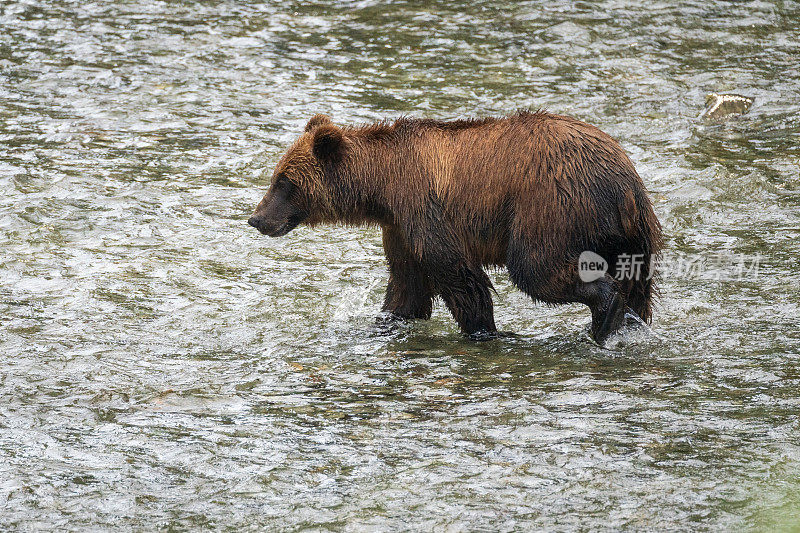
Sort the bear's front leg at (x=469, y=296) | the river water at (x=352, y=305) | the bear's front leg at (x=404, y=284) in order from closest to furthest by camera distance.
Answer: the river water at (x=352, y=305) < the bear's front leg at (x=469, y=296) < the bear's front leg at (x=404, y=284)

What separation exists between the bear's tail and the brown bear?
0.01 m

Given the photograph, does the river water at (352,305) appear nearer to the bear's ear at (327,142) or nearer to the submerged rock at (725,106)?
the submerged rock at (725,106)

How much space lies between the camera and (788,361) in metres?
6.91

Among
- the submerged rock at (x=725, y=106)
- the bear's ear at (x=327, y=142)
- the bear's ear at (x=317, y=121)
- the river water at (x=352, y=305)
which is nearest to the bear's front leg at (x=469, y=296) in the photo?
the river water at (x=352, y=305)

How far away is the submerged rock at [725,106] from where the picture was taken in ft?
41.9

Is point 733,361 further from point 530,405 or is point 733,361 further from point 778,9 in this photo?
point 778,9

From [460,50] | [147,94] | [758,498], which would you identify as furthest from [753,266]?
[147,94]

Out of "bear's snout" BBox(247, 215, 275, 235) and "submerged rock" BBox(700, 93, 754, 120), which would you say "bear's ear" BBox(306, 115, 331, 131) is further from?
"submerged rock" BBox(700, 93, 754, 120)

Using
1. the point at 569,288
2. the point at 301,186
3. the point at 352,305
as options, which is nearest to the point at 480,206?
the point at 569,288

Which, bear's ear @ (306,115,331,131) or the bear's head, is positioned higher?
bear's ear @ (306,115,331,131)

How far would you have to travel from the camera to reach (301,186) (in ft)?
26.6

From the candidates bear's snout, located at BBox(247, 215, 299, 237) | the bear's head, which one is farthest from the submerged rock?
bear's snout, located at BBox(247, 215, 299, 237)

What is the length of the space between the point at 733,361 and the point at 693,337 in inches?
22.8

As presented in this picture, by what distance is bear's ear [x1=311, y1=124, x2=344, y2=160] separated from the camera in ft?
26.0
